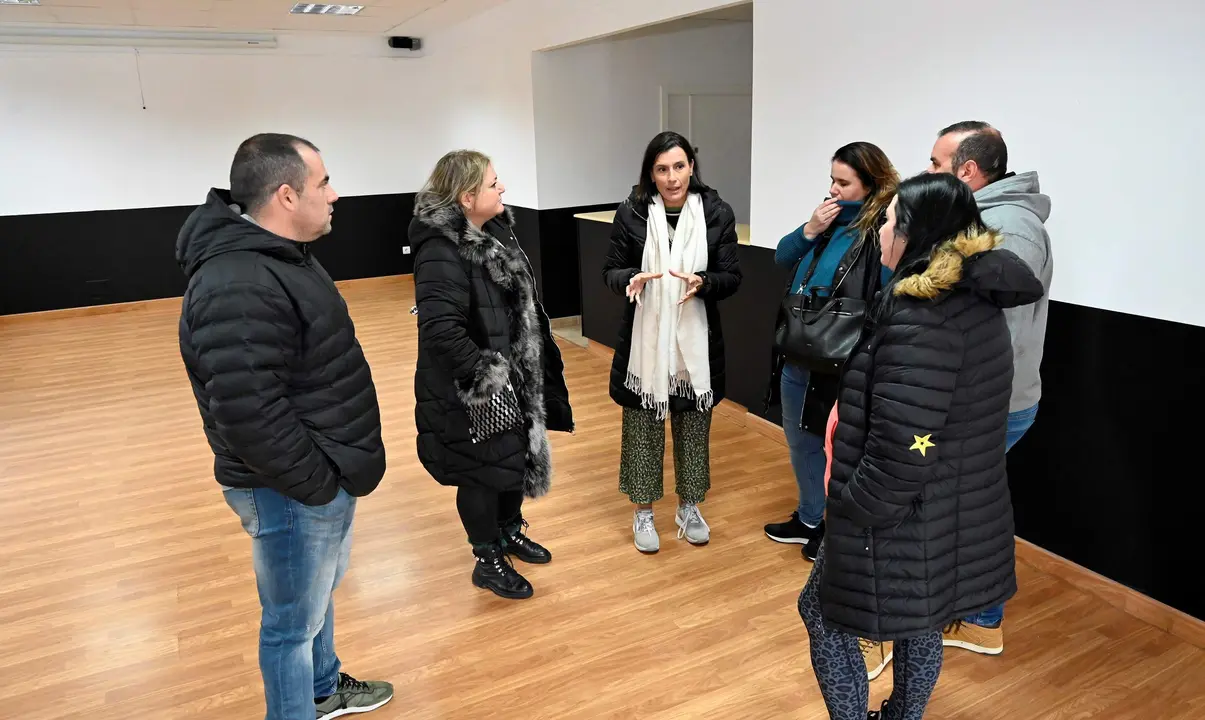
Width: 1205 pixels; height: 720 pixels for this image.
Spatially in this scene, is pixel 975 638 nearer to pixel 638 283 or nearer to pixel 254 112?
pixel 638 283

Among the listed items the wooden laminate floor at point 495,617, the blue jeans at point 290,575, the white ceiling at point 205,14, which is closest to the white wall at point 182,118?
the white ceiling at point 205,14

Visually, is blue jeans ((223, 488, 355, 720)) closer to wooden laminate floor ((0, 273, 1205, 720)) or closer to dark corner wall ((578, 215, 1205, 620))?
wooden laminate floor ((0, 273, 1205, 720))

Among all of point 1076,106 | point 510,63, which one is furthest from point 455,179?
point 510,63

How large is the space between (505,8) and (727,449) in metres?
5.09

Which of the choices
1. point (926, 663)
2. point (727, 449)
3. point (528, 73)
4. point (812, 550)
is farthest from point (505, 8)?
point (926, 663)

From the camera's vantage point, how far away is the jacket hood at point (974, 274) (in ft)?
4.98

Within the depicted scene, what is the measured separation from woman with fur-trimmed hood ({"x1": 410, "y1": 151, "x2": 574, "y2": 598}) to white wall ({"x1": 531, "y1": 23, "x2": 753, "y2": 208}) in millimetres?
4523

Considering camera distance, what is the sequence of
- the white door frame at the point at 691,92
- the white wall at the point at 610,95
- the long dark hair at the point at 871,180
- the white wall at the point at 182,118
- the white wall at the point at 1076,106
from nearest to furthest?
the white wall at the point at 1076,106, the long dark hair at the point at 871,180, the white wall at the point at 610,95, the white door frame at the point at 691,92, the white wall at the point at 182,118

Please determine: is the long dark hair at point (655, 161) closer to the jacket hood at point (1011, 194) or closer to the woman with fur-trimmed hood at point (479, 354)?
the woman with fur-trimmed hood at point (479, 354)

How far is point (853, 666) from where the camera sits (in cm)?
189

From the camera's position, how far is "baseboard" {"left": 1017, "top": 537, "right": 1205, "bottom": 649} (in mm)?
2633

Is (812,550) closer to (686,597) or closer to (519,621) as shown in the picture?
(686,597)

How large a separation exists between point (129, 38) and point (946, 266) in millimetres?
9612

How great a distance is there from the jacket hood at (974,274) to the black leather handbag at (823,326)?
3.14 ft
